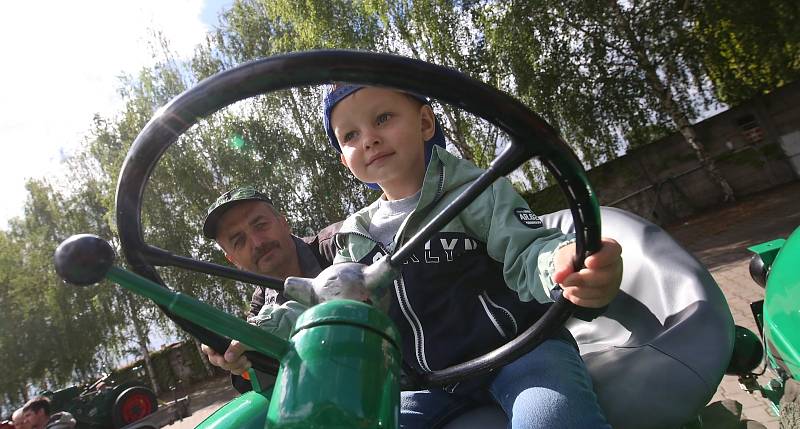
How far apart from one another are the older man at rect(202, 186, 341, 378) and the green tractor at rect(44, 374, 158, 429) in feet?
19.8

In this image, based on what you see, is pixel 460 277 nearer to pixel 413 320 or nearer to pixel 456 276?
pixel 456 276

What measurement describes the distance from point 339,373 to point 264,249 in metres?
1.97

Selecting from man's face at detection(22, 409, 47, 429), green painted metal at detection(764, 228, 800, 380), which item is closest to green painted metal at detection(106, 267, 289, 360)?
green painted metal at detection(764, 228, 800, 380)

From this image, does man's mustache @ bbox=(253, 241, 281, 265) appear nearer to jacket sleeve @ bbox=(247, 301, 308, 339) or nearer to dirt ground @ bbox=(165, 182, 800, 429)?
jacket sleeve @ bbox=(247, 301, 308, 339)

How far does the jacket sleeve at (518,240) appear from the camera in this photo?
2.89ft

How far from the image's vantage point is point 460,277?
1204 mm

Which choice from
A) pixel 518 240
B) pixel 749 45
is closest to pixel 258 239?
pixel 518 240

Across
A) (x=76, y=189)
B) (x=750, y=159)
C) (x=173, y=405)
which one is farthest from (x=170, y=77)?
(x=750, y=159)

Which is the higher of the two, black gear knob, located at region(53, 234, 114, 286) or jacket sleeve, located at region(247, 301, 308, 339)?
black gear knob, located at region(53, 234, 114, 286)

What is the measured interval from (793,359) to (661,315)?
0.87 ft

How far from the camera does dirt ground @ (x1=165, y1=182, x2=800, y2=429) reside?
3410 millimetres

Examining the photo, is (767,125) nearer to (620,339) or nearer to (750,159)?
(750,159)

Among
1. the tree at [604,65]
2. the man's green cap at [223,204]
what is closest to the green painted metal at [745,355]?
the man's green cap at [223,204]

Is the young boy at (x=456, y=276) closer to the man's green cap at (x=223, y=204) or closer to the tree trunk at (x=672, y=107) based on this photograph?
the man's green cap at (x=223, y=204)
